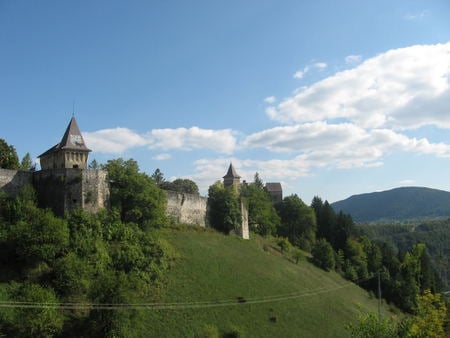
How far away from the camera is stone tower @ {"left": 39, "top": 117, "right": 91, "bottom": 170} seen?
139 feet

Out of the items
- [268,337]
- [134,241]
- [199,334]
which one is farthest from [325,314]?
[134,241]

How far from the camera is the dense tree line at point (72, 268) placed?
82.1 ft

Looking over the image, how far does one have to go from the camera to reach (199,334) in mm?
→ 31266

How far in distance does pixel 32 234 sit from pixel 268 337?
64.6 feet

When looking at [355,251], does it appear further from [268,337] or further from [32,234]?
[32,234]

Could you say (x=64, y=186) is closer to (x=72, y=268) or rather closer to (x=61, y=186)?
(x=61, y=186)

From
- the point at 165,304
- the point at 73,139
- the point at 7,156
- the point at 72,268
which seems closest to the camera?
the point at 72,268

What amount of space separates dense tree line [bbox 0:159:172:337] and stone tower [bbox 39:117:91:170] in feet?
22.1

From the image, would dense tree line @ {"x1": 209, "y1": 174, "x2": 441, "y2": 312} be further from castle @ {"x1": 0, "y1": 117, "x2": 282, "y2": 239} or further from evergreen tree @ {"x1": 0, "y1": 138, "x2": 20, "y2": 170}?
evergreen tree @ {"x1": 0, "y1": 138, "x2": 20, "y2": 170}

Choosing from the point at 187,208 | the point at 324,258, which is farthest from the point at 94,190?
the point at 324,258

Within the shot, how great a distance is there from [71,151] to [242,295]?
71.2 feet

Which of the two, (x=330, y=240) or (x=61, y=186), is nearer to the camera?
(x=61, y=186)

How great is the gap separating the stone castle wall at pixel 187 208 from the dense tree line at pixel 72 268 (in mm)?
9721

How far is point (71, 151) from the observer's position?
140ft
